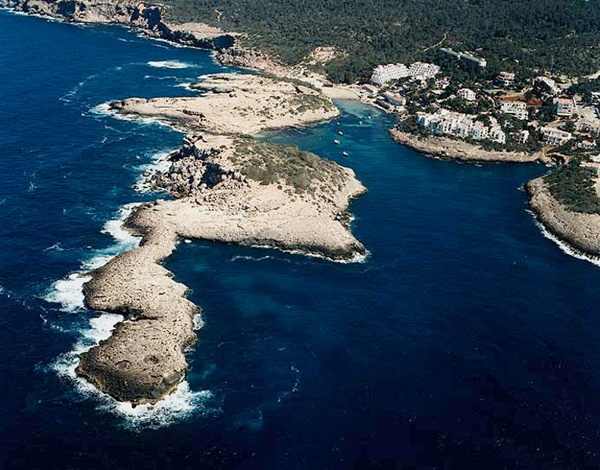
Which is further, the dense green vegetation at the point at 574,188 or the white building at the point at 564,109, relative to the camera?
the white building at the point at 564,109

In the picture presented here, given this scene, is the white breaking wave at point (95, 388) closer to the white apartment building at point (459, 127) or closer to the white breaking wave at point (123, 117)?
the white breaking wave at point (123, 117)

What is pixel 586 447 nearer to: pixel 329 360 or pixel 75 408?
pixel 329 360

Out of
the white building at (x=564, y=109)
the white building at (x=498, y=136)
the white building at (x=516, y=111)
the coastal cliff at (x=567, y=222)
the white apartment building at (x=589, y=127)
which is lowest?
the coastal cliff at (x=567, y=222)

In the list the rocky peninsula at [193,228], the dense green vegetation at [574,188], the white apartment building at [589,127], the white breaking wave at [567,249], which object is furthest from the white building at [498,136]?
the rocky peninsula at [193,228]

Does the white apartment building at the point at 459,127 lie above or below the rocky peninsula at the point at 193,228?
above

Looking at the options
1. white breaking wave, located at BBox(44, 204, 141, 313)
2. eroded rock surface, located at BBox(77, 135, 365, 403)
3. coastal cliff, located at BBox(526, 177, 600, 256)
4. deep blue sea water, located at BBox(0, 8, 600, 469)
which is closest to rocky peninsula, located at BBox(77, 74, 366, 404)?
eroded rock surface, located at BBox(77, 135, 365, 403)

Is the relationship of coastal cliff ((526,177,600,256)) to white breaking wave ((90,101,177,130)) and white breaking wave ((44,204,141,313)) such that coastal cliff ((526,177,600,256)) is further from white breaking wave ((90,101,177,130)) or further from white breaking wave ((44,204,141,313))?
white breaking wave ((90,101,177,130))

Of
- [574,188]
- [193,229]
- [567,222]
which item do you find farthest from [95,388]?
[574,188]

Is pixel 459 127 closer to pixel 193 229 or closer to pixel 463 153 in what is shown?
pixel 463 153
